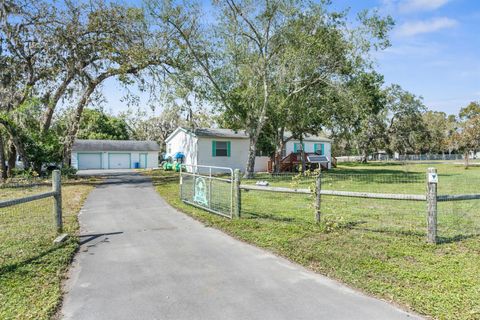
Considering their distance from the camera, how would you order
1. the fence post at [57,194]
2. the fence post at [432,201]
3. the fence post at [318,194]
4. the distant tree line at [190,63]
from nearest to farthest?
the fence post at [432,201]
the fence post at [57,194]
the fence post at [318,194]
the distant tree line at [190,63]

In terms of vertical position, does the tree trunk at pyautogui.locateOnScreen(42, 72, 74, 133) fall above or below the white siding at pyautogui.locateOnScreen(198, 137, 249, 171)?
above

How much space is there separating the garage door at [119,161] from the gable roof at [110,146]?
1.99 feet

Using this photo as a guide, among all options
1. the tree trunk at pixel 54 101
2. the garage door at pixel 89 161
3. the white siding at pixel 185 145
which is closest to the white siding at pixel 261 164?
the white siding at pixel 185 145

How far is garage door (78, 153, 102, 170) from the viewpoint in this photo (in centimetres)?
3216

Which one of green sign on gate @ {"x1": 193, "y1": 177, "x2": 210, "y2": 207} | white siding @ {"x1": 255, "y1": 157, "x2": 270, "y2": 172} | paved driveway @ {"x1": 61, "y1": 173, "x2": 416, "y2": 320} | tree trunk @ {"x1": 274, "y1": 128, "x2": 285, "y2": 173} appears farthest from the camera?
white siding @ {"x1": 255, "y1": 157, "x2": 270, "y2": 172}

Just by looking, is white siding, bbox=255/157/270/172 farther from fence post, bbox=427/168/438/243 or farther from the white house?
fence post, bbox=427/168/438/243

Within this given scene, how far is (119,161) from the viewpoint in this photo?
111ft

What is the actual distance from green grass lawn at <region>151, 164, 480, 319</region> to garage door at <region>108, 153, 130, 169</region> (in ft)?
86.8

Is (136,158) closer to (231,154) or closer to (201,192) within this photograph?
(231,154)

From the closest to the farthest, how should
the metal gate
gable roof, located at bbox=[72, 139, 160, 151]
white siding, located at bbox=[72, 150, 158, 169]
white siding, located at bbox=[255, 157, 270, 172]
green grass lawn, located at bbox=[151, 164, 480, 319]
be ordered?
green grass lawn, located at bbox=[151, 164, 480, 319] < the metal gate < white siding, located at bbox=[255, 157, 270, 172] < gable roof, located at bbox=[72, 139, 160, 151] < white siding, located at bbox=[72, 150, 158, 169]

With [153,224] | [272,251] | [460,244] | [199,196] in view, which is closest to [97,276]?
[272,251]

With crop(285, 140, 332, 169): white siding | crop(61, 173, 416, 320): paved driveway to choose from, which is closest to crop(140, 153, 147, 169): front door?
crop(285, 140, 332, 169): white siding

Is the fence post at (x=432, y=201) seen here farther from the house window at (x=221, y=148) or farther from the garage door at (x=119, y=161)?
the garage door at (x=119, y=161)

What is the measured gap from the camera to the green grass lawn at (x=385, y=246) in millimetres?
3674
